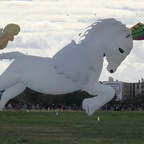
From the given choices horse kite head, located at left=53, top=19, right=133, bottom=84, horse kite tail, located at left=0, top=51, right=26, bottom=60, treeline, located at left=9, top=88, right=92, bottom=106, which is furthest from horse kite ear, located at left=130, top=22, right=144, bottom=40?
Result: treeline, located at left=9, top=88, right=92, bottom=106

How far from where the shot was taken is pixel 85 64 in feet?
41.1

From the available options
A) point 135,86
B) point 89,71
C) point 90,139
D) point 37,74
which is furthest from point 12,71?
point 135,86

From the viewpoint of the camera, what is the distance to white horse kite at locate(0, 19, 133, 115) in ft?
41.1

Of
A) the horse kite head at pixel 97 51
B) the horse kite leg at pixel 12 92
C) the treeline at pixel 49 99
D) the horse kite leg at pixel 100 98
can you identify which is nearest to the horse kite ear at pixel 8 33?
the horse kite leg at pixel 12 92

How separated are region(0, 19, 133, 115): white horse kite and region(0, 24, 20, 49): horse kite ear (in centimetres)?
52

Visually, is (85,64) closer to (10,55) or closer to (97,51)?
(97,51)

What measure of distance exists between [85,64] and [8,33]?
1.73 meters

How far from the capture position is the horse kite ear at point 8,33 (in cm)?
1302

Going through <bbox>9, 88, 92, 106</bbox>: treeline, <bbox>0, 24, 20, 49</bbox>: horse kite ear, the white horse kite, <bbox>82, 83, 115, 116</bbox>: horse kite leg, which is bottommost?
<bbox>82, 83, 115, 116</bbox>: horse kite leg

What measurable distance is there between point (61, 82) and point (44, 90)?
1.25 feet

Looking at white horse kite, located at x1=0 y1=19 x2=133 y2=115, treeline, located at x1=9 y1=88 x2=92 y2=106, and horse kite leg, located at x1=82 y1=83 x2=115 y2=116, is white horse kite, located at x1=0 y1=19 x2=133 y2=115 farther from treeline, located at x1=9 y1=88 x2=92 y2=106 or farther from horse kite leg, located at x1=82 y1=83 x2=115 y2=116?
treeline, located at x1=9 y1=88 x2=92 y2=106

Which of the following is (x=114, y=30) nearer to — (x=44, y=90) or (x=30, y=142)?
(x=44, y=90)

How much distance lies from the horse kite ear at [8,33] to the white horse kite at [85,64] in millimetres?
520

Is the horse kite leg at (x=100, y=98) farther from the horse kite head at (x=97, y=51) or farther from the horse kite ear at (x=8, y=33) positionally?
the horse kite ear at (x=8, y=33)
